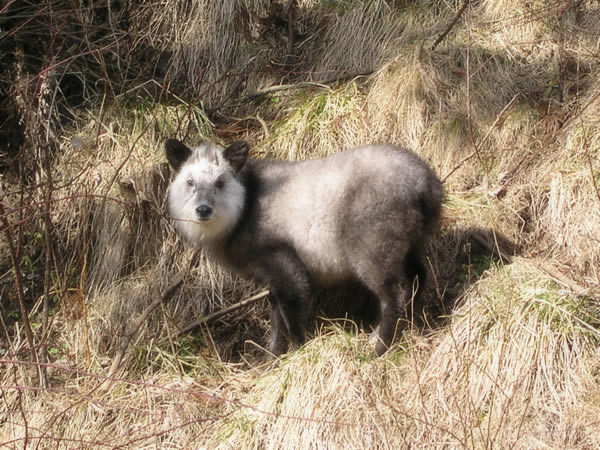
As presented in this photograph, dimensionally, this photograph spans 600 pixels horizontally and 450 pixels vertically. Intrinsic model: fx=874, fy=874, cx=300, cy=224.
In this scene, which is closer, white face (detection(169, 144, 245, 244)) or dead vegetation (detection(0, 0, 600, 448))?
dead vegetation (detection(0, 0, 600, 448))

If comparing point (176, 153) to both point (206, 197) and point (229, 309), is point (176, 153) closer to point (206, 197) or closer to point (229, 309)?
point (206, 197)

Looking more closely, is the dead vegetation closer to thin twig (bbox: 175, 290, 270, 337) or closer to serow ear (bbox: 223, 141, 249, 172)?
thin twig (bbox: 175, 290, 270, 337)

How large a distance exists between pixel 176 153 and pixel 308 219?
0.96 metres

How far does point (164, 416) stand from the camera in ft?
16.1

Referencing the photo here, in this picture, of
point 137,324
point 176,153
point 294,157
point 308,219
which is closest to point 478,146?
point 294,157

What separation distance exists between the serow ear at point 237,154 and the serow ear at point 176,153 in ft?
0.84

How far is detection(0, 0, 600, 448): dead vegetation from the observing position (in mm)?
4617

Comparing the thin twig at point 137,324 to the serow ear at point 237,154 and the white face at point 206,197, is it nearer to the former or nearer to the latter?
the white face at point 206,197

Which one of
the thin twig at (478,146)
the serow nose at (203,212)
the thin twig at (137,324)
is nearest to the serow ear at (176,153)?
the serow nose at (203,212)

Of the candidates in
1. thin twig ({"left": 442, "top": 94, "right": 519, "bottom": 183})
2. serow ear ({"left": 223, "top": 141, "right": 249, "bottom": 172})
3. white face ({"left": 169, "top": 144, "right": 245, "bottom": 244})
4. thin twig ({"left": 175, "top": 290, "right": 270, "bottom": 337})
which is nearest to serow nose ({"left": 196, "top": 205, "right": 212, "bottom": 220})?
white face ({"left": 169, "top": 144, "right": 245, "bottom": 244})

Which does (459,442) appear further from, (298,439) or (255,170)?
(255,170)

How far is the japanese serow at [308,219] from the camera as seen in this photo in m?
4.98

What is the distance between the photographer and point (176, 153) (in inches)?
217

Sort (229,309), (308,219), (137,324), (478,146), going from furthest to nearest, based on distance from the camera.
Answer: (478,146) → (229,309) → (137,324) → (308,219)
